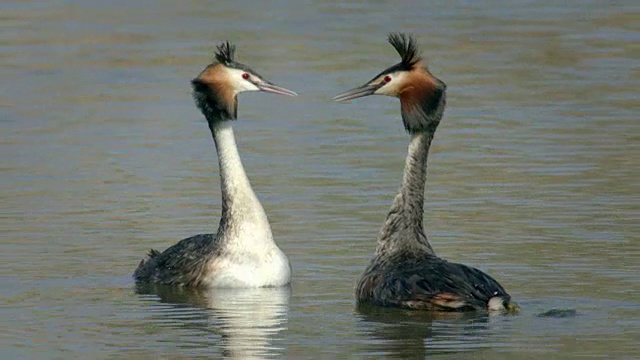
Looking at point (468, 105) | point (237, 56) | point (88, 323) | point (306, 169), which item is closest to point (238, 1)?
point (237, 56)

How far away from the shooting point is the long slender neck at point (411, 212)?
1490cm

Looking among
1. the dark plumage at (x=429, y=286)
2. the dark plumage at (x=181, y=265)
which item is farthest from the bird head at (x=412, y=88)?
the dark plumage at (x=181, y=265)

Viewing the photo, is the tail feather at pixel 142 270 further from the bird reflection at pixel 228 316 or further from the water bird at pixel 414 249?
the water bird at pixel 414 249

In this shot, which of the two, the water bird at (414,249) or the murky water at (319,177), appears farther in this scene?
the water bird at (414,249)

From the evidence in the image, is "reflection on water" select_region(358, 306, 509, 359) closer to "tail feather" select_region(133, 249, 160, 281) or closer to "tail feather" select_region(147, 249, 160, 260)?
"tail feather" select_region(133, 249, 160, 281)

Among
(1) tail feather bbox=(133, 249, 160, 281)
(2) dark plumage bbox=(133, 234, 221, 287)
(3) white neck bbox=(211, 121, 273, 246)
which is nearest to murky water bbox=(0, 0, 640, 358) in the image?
(1) tail feather bbox=(133, 249, 160, 281)

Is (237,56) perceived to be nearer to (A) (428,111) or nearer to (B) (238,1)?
(B) (238,1)

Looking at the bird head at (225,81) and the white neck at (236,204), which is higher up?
the bird head at (225,81)

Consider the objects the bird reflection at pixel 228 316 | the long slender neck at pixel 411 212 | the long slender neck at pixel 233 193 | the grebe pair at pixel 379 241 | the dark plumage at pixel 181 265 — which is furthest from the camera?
the long slender neck at pixel 233 193

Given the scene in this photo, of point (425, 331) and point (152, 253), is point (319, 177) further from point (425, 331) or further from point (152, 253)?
point (425, 331)

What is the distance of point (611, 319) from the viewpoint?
531 inches

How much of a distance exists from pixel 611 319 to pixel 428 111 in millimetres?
2413

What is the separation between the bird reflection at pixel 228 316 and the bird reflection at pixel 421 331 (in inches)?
25.2

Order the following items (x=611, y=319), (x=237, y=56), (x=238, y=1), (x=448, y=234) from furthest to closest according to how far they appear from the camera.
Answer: (x=238, y=1) < (x=237, y=56) < (x=448, y=234) < (x=611, y=319)
